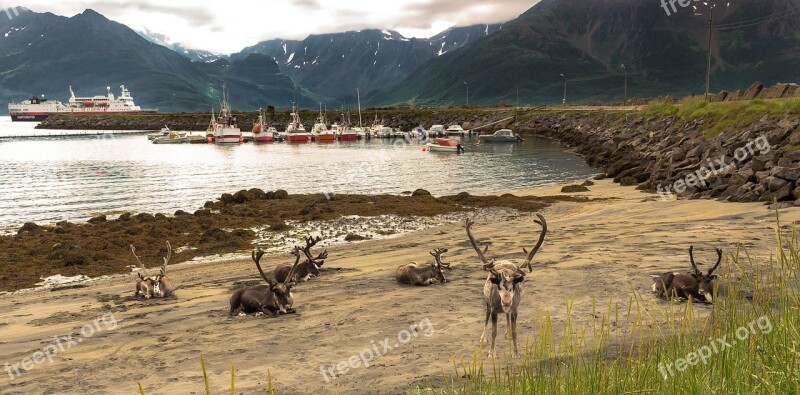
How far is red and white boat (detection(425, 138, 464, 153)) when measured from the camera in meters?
86.0

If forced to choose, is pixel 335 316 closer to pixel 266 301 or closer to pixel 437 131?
pixel 266 301

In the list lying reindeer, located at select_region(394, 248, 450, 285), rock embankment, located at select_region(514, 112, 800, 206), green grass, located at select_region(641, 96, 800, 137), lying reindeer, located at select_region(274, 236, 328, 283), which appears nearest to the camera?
lying reindeer, located at select_region(394, 248, 450, 285)

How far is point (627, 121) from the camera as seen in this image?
7981 centimetres

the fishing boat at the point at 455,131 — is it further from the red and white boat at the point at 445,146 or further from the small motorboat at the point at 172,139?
the small motorboat at the point at 172,139

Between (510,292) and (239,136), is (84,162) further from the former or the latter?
(510,292)

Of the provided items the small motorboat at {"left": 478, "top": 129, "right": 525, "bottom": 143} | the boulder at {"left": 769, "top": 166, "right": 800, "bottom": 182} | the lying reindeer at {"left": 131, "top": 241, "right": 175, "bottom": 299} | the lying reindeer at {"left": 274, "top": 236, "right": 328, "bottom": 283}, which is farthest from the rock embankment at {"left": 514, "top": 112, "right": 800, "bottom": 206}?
the small motorboat at {"left": 478, "top": 129, "right": 525, "bottom": 143}

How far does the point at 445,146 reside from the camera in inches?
3489

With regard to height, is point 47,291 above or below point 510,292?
below

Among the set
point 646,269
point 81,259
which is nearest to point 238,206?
point 81,259

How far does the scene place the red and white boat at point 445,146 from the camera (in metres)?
86.0

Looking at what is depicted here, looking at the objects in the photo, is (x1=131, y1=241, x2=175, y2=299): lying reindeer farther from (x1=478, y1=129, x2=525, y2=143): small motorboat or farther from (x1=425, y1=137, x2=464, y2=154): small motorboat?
(x1=478, y1=129, x2=525, y2=143): small motorboat

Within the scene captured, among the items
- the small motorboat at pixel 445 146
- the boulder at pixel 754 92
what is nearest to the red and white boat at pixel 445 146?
the small motorboat at pixel 445 146

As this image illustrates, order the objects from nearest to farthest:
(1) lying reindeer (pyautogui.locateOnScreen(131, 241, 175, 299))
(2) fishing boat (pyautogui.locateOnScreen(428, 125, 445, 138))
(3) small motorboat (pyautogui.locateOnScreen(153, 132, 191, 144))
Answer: (1) lying reindeer (pyautogui.locateOnScreen(131, 241, 175, 299)) < (3) small motorboat (pyautogui.locateOnScreen(153, 132, 191, 144)) < (2) fishing boat (pyautogui.locateOnScreen(428, 125, 445, 138))

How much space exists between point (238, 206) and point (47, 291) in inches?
638
